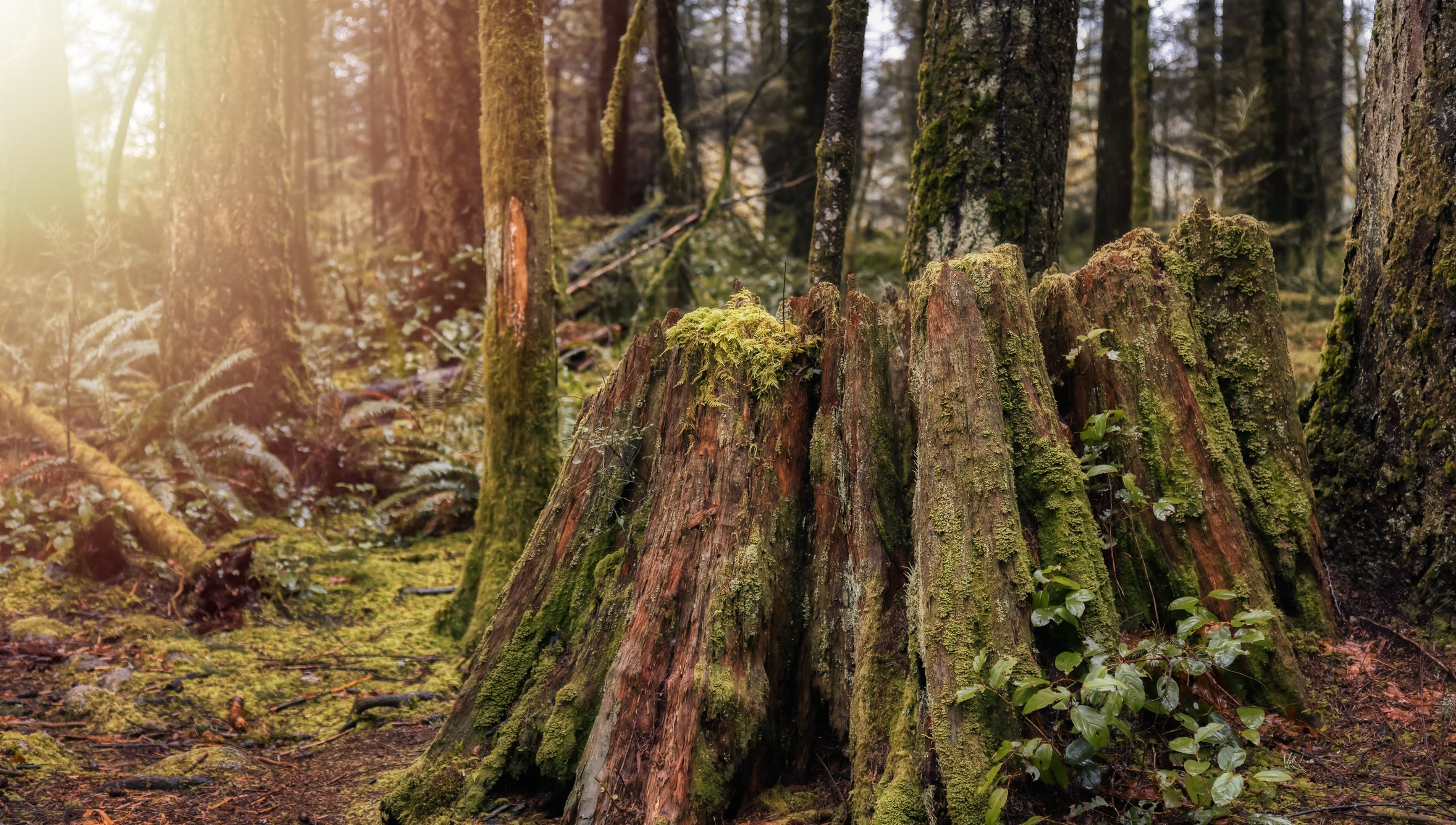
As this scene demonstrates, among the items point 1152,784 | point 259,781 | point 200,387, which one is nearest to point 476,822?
point 259,781

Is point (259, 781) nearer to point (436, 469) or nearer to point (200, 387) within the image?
point (436, 469)

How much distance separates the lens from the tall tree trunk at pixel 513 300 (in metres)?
6.00

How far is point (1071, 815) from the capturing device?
2705 mm

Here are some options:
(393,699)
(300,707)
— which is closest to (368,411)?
(300,707)

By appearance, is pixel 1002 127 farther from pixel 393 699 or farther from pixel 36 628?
pixel 36 628

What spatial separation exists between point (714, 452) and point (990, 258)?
149 cm

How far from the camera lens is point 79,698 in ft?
15.5

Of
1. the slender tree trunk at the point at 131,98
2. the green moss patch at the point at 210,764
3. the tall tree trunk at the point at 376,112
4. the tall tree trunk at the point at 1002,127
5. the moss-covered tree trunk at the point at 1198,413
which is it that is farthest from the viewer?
the tall tree trunk at the point at 376,112

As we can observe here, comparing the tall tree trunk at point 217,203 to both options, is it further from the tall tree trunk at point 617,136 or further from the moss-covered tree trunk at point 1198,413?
the tall tree trunk at point 617,136

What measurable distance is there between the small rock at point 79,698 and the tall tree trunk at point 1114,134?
14.7 m

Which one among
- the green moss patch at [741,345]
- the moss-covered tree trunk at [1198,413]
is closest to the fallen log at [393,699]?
the green moss patch at [741,345]

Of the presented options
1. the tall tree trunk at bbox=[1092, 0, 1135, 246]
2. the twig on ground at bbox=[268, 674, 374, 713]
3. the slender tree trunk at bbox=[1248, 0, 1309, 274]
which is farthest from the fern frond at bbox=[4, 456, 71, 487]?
the slender tree trunk at bbox=[1248, 0, 1309, 274]

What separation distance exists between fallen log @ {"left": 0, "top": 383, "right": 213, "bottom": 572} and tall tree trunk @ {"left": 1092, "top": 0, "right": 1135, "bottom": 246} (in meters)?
14.0

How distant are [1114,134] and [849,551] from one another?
45.5 ft
